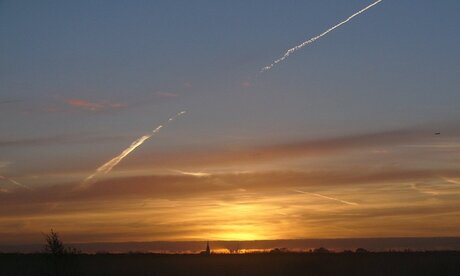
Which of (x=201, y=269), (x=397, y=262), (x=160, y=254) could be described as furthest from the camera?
(x=160, y=254)

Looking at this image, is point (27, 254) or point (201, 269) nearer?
point (201, 269)

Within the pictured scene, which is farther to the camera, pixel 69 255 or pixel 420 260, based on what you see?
pixel 420 260

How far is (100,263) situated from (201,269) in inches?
354

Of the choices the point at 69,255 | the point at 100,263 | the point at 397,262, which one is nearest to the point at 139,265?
the point at 100,263

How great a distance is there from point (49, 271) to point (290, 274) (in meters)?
13.3

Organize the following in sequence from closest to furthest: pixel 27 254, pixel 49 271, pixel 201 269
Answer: pixel 49 271 < pixel 201 269 < pixel 27 254

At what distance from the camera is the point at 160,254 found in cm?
7650

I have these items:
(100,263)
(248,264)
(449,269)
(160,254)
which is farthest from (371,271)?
(160,254)

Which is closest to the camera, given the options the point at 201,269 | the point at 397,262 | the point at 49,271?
the point at 49,271

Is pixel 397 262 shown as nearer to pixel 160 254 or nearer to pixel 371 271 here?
pixel 371 271

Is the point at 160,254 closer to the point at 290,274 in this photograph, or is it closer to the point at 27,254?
the point at 27,254

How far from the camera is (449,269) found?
169ft

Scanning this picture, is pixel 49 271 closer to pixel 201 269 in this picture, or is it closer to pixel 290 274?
pixel 201 269

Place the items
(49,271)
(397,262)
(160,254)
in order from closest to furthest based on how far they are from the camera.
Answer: (49,271)
(397,262)
(160,254)
